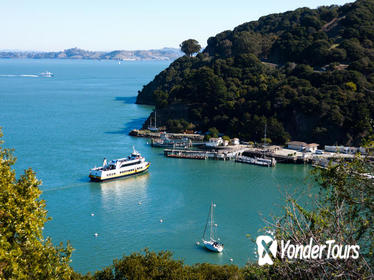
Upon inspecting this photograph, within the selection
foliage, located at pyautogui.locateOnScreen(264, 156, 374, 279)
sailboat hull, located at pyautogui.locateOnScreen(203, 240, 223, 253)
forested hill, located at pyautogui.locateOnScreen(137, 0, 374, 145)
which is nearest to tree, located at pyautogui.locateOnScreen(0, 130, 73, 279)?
foliage, located at pyautogui.locateOnScreen(264, 156, 374, 279)

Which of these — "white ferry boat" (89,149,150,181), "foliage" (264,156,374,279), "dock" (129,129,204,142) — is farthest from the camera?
"dock" (129,129,204,142)

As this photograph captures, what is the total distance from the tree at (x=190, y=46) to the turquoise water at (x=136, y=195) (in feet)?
125

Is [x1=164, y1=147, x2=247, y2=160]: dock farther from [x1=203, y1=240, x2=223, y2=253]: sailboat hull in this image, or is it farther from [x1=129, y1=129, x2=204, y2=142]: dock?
[x1=203, y1=240, x2=223, y2=253]: sailboat hull

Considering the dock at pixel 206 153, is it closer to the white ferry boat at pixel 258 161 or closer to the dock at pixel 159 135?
the white ferry boat at pixel 258 161

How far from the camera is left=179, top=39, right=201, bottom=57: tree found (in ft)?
302

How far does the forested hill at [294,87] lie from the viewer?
46.6 m

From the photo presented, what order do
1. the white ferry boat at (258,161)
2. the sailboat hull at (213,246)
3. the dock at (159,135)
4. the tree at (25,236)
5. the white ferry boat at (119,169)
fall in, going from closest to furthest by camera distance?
the tree at (25,236) → the sailboat hull at (213,246) → the white ferry boat at (119,169) → the white ferry boat at (258,161) → the dock at (159,135)

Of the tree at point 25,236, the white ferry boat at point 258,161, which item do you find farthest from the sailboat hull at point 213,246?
the white ferry boat at point 258,161

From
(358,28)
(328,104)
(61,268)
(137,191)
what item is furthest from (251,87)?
(61,268)

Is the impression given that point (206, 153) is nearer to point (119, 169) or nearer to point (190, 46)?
point (119, 169)

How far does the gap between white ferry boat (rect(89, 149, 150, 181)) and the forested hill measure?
53.3 feet

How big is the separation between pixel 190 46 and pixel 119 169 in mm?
60392

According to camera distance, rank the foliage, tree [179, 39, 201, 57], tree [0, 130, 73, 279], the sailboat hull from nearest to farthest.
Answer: the foliage
tree [0, 130, 73, 279]
the sailboat hull
tree [179, 39, 201, 57]

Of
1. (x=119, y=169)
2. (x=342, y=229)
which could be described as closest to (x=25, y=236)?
(x=342, y=229)
